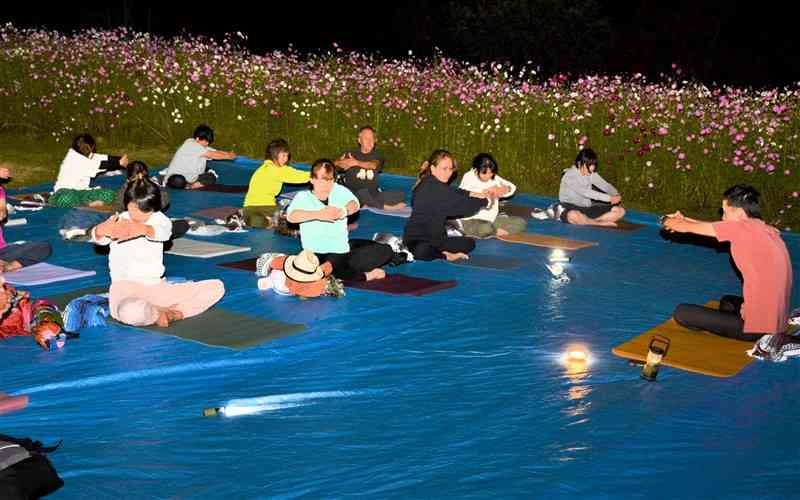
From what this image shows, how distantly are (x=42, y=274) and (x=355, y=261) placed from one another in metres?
3.08

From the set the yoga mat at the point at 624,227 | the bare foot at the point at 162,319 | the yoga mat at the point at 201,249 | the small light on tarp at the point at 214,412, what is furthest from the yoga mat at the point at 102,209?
the small light on tarp at the point at 214,412

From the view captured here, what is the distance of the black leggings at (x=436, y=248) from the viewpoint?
36.8 ft

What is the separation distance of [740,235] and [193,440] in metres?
4.53

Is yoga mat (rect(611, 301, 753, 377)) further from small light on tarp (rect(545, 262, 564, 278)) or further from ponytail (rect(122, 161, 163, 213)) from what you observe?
ponytail (rect(122, 161, 163, 213))

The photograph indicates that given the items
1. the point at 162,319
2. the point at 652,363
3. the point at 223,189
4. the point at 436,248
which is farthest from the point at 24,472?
the point at 223,189

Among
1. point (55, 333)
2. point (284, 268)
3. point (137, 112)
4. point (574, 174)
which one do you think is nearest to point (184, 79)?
point (137, 112)

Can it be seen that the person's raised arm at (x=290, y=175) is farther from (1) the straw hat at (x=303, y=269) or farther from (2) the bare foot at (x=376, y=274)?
(1) the straw hat at (x=303, y=269)

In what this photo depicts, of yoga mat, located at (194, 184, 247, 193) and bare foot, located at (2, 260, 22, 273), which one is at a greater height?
yoga mat, located at (194, 184, 247, 193)

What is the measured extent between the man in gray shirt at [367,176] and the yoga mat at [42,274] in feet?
17.0

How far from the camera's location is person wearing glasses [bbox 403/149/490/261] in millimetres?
11203

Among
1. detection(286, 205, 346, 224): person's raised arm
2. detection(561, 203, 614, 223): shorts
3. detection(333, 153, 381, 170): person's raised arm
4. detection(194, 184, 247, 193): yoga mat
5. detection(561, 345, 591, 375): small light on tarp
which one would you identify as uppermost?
detection(333, 153, 381, 170): person's raised arm

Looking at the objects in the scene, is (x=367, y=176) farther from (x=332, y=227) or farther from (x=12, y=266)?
(x=12, y=266)

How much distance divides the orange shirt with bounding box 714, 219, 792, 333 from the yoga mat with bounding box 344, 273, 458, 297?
2.93 meters

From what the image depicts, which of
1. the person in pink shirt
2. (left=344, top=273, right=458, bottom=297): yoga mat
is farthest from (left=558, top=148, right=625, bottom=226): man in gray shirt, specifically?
the person in pink shirt
